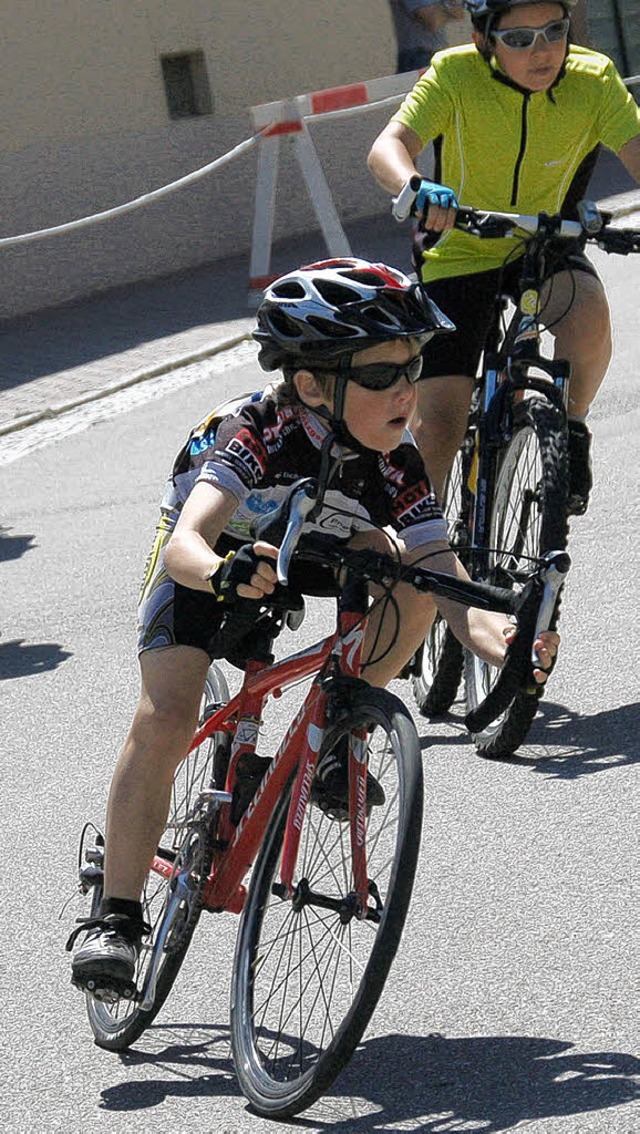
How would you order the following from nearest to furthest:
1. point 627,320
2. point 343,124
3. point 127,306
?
1. point 627,320
2. point 127,306
3. point 343,124

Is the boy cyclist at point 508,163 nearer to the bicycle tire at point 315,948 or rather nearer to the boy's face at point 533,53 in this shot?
the boy's face at point 533,53

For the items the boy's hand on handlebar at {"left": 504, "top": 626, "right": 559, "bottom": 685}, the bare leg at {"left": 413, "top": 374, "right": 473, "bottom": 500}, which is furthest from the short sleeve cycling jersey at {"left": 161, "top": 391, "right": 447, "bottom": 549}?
the bare leg at {"left": 413, "top": 374, "right": 473, "bottom": 500}

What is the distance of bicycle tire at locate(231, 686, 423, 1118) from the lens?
12.3ft

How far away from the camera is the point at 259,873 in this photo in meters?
4.08

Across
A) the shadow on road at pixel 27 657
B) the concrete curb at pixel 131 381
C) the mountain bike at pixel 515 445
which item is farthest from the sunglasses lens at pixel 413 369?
the concrete curb at pixel 131 381

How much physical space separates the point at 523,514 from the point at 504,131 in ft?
3.92

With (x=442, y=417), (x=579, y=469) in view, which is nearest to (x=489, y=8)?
(x=442, y=417)

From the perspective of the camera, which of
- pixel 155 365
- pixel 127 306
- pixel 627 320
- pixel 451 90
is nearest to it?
pixel 451 90

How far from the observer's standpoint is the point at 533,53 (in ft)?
19.8

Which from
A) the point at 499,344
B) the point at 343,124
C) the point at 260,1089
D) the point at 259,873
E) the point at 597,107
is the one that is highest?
the point at 343,124

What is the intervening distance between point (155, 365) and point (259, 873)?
363 inches

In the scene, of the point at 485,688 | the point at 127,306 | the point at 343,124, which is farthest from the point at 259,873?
the point at 343,124

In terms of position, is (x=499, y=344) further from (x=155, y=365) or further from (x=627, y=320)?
(x=155, y=365)

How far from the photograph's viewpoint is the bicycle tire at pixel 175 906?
14.5 ft
